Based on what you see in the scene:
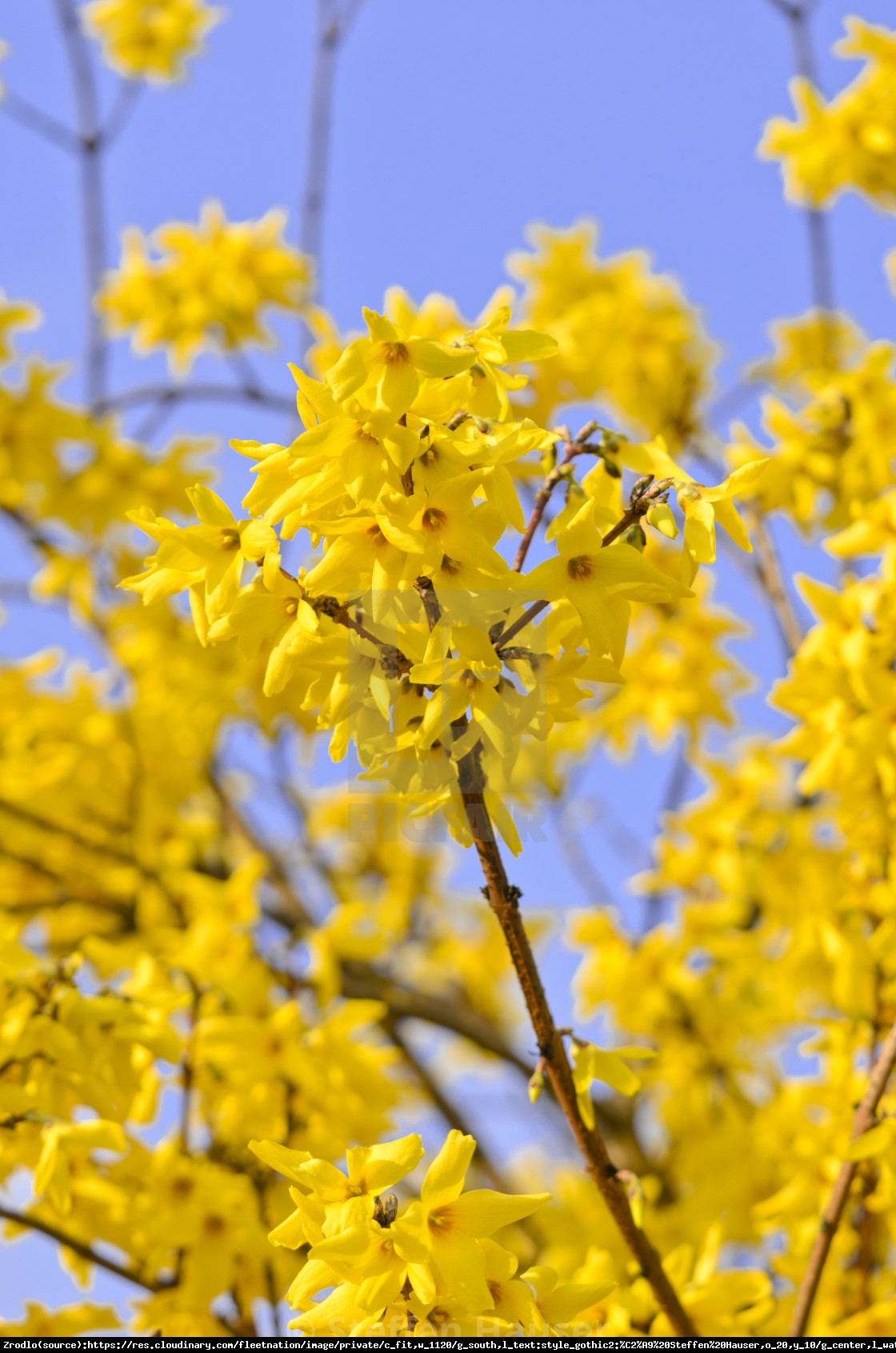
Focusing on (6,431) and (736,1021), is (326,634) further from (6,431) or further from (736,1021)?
(6,431)

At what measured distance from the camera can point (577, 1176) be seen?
4.65 metres

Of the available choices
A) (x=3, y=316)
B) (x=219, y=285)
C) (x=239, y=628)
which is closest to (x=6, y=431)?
(x=3, y=316)

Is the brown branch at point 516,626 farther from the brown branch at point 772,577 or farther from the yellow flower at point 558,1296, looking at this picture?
the brown branch at point 772,577

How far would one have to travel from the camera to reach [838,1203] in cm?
203

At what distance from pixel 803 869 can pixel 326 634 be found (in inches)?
100

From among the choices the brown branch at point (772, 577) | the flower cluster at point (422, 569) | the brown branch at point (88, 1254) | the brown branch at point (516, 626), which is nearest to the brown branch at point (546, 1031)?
the flower cluster at point (422, 569)

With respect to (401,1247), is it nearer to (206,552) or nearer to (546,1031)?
(546,1031)

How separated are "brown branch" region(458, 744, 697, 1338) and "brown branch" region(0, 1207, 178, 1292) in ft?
3.21

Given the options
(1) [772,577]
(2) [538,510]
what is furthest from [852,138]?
(2) [538,510]

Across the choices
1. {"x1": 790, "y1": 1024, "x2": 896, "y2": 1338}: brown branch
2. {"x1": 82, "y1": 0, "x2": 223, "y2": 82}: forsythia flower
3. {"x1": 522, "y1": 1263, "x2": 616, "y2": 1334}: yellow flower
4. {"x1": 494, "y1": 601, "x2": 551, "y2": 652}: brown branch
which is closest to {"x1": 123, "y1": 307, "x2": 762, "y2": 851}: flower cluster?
{"x1": 494, "y1": 601, "x2": 551, "y2": 652}: brown branch

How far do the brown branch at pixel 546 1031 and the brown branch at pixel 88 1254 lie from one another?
978mm

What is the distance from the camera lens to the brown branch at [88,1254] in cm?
192

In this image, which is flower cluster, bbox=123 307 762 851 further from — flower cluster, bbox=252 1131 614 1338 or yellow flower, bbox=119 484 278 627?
flower cluster, bbox=252 1131 614 1338

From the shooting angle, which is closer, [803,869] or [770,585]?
[803,869]
